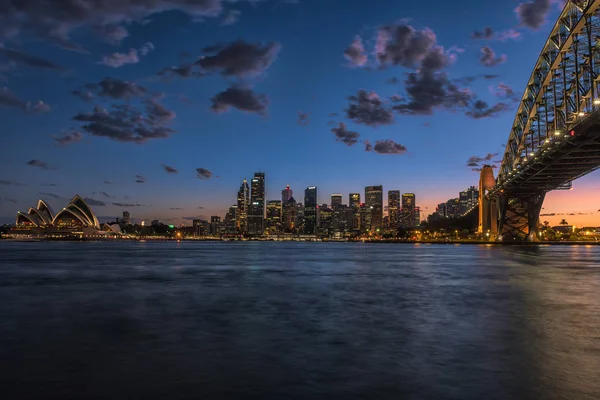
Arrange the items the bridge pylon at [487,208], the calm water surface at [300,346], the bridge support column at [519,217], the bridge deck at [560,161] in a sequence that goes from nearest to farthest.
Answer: the calm water surface at [300,346] → the bridge deck at [560,161] → the bridge support column at [519,217] → the bridge pylon at [487,208]

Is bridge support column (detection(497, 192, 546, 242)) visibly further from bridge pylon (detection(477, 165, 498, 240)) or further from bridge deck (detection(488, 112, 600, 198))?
bridge deck (detection(488, 112, 600, 198))

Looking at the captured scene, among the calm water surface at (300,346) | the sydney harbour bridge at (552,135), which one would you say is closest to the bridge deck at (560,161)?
the sydney harbour bridge at (552,135)

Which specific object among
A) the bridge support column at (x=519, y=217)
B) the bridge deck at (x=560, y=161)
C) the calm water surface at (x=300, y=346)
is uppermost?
the bridge deck at (x=560, y=161)

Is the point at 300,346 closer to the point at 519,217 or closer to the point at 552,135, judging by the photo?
the point at 552,135

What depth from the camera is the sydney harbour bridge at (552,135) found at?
4819 centimetres

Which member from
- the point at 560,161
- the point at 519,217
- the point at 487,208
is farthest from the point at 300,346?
the point at 487,208

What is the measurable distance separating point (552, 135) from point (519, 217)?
54338 mm

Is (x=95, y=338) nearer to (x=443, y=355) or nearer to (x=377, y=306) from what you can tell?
(x=443, y=355)

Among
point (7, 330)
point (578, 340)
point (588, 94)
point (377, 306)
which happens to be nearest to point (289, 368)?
point (578, 340)

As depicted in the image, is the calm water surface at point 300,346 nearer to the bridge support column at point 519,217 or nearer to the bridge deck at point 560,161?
the bridge deck at point 560,161

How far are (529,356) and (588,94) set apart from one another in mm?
48838

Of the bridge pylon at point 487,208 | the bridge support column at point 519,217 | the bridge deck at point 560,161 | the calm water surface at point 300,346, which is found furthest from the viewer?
the bridge pylon at point 487,208

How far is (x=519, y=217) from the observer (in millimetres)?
111062

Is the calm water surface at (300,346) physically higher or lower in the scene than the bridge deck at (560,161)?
lower
